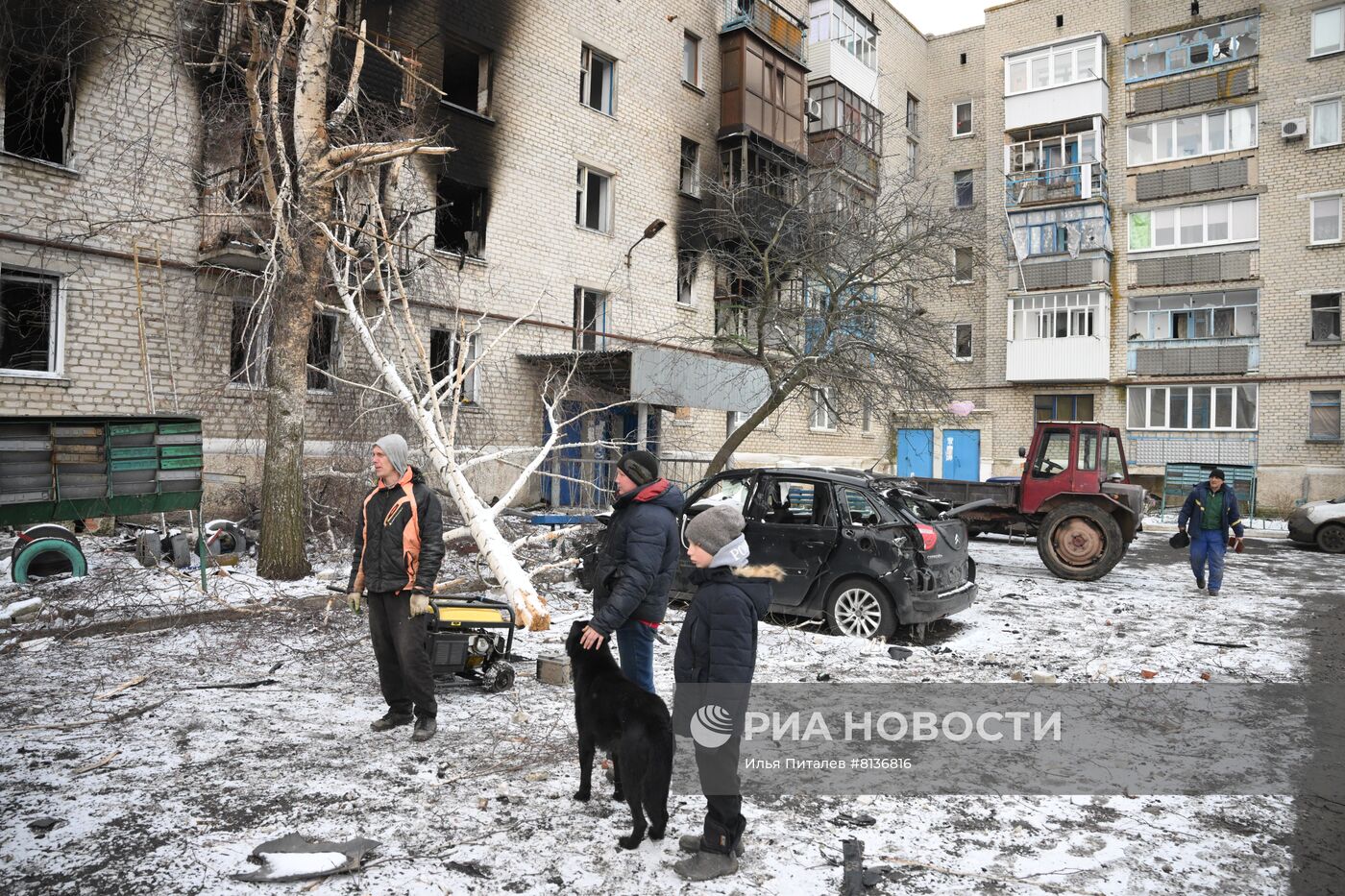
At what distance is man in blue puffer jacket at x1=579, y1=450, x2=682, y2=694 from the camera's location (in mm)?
4094

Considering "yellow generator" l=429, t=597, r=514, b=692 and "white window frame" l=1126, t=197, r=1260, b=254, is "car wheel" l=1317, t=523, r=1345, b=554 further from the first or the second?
"yellow generator" l=429, t=597, r=514, b=692

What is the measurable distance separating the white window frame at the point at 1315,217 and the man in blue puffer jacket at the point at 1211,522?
20.3 m

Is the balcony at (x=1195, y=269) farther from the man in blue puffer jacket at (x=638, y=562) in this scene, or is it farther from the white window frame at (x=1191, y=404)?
the man in blue puffer jacket at (x=638, y=562)

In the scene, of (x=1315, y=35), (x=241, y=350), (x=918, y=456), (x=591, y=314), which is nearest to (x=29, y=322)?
(x=241, y=350)

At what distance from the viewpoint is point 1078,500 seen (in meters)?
12.1

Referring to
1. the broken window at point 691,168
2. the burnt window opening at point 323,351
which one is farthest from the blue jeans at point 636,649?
the broken window at point 691,168

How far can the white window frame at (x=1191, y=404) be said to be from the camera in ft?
85.6

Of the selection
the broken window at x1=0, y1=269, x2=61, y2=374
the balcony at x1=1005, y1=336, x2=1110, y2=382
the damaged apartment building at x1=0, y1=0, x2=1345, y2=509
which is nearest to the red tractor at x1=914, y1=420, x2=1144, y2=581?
the damaged apartment building at x1=0, y1=0, x2=1345, y2=509

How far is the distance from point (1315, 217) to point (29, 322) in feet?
109

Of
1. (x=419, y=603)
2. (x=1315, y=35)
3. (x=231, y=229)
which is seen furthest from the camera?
(x=1315, y=35)

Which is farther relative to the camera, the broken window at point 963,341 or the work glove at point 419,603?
the broken window at point 963,341

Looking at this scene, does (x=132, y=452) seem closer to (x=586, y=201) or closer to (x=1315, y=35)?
(x=586, y=201)

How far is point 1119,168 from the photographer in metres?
29.0

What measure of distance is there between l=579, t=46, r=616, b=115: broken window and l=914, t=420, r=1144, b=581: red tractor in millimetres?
13445
